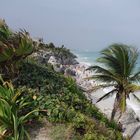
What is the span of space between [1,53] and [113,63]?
10973 mm

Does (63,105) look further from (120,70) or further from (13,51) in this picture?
(120,70)

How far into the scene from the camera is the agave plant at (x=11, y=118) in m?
10.3

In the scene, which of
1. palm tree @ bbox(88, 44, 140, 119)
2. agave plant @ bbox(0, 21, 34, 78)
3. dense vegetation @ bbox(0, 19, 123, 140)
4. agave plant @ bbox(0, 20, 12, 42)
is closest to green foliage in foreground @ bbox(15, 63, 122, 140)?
dense vegetation @ bbox(0, 19, 123, 140)

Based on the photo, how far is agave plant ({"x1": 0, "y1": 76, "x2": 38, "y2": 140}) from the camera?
404 inches

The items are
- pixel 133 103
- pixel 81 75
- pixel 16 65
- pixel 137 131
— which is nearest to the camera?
pixel 16 65

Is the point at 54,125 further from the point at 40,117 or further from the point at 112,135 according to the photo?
the point at 112,135

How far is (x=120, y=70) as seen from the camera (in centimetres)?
2227

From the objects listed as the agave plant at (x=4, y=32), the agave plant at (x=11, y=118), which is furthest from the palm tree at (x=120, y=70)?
the agave plant at (x=11, y=118)

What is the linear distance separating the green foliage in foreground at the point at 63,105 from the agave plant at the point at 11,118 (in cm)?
75

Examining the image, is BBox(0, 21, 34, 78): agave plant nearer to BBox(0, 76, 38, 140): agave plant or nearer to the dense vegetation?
the dense vegetation

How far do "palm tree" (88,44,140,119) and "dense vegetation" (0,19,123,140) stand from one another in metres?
7.50

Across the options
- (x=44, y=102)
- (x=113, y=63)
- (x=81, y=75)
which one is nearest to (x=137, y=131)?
(x=113, y=63)

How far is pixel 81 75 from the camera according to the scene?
186 feet

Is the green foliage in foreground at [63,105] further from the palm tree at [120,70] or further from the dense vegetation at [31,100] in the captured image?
the palm tree at [120,70]
